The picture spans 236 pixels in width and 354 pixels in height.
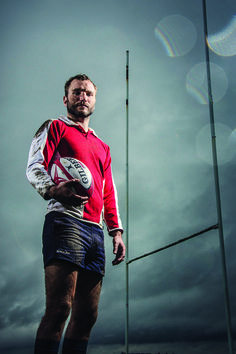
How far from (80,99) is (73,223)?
1274 millimetres

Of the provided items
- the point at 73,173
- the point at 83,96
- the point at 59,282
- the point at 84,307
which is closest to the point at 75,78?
the point at 83,96

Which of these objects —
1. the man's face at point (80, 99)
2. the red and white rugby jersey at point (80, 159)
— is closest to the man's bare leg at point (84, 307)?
the red and white rugby jersey at point (80, 159)

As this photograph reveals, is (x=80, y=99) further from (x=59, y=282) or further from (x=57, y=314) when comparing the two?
(x=57, y=314)

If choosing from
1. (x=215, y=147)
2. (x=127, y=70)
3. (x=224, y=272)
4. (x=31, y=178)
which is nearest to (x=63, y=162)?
Answer: (x=31, y=178)

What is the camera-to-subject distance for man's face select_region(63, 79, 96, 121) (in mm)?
3328

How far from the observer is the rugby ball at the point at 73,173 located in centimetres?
286

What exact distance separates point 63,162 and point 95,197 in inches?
16.0

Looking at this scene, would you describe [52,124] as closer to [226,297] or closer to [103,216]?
[103,216]

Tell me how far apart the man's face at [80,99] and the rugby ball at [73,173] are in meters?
0.58

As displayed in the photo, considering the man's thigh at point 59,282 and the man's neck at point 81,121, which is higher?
the man's neck at point 81,121

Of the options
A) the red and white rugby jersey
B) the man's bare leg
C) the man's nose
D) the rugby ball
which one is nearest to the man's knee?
the man's bare leg

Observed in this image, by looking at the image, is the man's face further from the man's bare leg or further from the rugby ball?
the man's bare leg

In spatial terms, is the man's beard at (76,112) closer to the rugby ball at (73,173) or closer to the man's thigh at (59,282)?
the rugby ball at (73,173)

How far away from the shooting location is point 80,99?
3322mm
